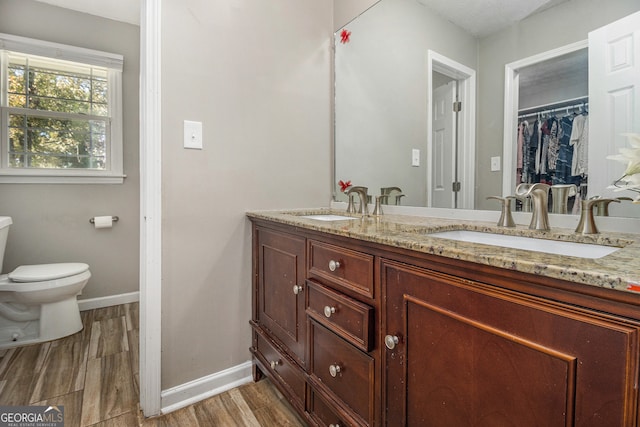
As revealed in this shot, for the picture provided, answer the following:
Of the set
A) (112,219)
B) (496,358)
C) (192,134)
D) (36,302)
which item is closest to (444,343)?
(496,358)

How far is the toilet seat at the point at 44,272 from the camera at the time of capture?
6.59ft

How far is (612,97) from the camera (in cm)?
92

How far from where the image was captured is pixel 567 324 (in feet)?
1.70

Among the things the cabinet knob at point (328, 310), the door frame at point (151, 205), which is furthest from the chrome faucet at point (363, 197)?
the door frame at point (151, 205)

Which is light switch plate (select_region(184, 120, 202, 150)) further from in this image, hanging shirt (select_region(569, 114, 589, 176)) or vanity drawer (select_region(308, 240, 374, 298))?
hanging shirt (select_region(569, 114, 589, 176))

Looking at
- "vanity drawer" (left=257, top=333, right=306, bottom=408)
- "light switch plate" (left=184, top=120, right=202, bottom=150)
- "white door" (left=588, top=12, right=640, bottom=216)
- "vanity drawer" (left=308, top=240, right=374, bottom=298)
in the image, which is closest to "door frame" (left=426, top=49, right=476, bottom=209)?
"white door" (left=588, top=12, right=640, bottom=216)

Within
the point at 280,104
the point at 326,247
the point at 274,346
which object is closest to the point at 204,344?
the point at 274,346

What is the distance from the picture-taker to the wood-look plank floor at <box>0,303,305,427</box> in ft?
4.52

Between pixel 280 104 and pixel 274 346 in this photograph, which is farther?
pixel 280 104

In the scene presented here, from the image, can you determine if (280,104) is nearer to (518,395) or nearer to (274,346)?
(274,346)

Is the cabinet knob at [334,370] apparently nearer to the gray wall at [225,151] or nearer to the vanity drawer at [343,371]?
the vanity drawer at [343,371]

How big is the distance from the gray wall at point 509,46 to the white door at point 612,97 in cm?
→ 5

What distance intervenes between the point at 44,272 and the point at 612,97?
3.00 metres

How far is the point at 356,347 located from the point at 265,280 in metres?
0.70
